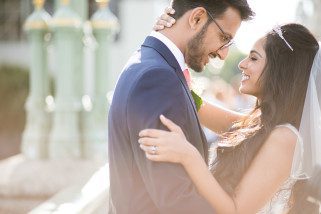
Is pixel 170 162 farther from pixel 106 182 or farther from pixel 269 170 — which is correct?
pixel 106 182

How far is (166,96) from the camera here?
7.88 ft

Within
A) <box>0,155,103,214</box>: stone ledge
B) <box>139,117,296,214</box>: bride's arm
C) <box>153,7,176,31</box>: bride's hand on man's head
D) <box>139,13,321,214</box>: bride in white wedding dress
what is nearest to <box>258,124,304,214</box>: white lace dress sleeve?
<box>139,13,321,214</box>: bride in white wedding dress

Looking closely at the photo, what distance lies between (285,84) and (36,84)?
4008 mm

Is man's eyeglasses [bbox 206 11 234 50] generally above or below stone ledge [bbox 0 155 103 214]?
above

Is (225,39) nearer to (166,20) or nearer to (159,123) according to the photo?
(166,20)

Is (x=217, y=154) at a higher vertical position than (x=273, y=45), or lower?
lower

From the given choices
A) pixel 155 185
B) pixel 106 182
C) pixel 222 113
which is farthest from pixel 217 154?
pixel 155 185

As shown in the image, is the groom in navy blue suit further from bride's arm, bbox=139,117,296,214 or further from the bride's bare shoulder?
the bride's bare shoulder

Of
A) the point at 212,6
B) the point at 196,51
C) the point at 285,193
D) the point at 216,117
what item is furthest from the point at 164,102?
the point at 216,117

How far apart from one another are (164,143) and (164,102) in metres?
0.16

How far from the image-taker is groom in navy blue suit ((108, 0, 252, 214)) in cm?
241

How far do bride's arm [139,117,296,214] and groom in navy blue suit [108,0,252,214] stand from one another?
45 millimetres

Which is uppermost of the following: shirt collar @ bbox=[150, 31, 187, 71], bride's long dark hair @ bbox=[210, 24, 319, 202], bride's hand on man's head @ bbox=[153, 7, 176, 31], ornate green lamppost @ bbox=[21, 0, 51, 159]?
bride's hand on man's head @ bbox=[153, 7, 176, 31]

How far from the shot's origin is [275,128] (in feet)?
10.8
